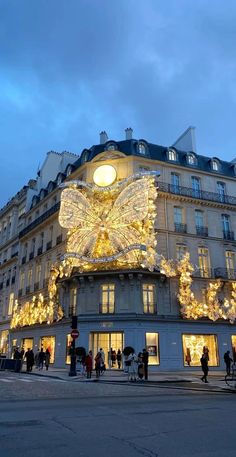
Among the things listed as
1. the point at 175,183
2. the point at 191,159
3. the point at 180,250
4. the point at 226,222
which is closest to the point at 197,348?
the point at 180,250

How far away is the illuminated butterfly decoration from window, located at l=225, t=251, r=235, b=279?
26.2 ft

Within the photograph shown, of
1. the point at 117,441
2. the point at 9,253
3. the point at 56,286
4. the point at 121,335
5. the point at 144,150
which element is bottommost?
the point at 117,441

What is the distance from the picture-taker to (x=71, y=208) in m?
27.6

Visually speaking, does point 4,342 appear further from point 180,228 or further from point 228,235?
point 228,235

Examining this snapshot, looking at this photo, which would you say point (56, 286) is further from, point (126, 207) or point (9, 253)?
point (9, 253)

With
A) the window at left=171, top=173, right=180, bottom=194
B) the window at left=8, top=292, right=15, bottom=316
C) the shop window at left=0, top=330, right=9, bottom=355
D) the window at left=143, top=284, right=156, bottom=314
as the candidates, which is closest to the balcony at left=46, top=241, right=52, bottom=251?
the window at left=8, top=292, right=15, bottom=316

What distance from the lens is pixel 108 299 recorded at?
83.9ft

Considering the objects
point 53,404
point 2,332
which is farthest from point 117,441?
point 2,332

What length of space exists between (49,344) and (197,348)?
11807mm

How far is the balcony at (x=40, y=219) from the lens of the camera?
110ft

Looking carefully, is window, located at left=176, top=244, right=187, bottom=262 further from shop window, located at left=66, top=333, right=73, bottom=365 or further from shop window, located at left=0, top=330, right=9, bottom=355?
shop window, located at left=0, top=330, right=9, bottom=355

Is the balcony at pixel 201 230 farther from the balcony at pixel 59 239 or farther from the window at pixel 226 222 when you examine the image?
the balcony at pixel 59 239

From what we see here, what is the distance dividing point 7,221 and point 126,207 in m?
27.0

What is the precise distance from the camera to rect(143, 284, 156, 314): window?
83.5 feet
